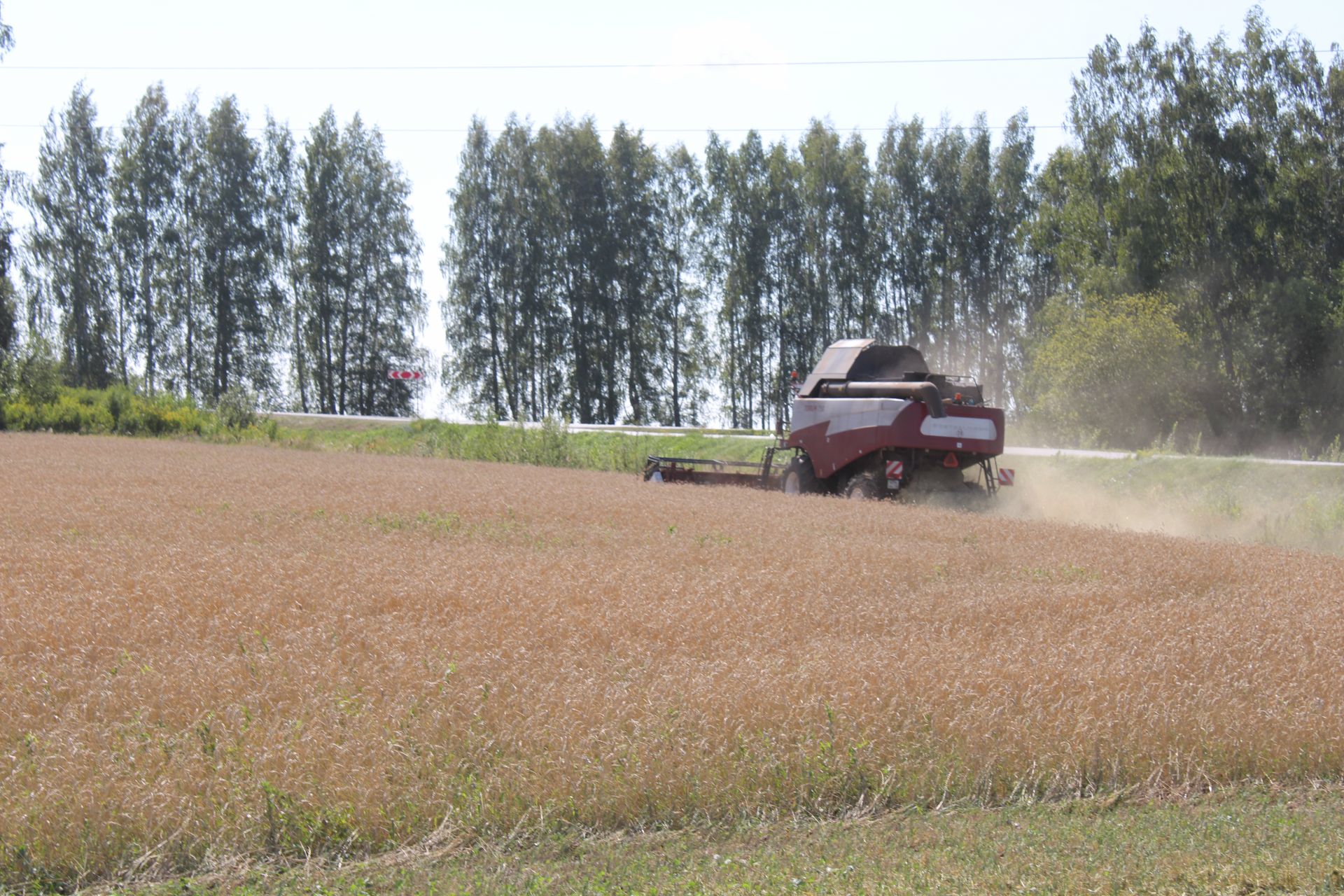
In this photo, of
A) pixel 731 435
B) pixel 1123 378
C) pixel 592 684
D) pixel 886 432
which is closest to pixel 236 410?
pixel 731 435

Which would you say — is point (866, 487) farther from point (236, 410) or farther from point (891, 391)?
point (236, 410)

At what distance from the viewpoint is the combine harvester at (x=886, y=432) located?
17.5m

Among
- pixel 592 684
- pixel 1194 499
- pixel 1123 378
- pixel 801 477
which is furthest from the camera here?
pixel 1123 378

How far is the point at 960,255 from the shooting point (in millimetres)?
48906

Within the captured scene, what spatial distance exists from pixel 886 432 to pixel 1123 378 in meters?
20.8

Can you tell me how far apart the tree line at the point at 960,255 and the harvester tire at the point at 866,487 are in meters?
19.2

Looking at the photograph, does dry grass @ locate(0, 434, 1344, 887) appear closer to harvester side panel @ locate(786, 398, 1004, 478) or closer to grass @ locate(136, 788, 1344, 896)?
grass @ locate(136, 788, 1344, 896)

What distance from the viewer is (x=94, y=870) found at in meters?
4.57

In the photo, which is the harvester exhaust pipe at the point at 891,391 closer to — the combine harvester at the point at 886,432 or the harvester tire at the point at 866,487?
the combine harvester at the point at 886,432

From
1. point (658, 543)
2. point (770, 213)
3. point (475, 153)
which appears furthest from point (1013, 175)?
point (658, 543)

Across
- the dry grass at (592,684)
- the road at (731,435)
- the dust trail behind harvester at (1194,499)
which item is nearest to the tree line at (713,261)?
the road at (731,435)

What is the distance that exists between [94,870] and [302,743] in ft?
3.27

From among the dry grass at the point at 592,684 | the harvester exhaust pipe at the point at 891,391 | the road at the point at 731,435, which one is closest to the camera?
the dry grass at the point at 592,684

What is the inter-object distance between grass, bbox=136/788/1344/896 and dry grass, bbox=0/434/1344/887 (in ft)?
0.63
